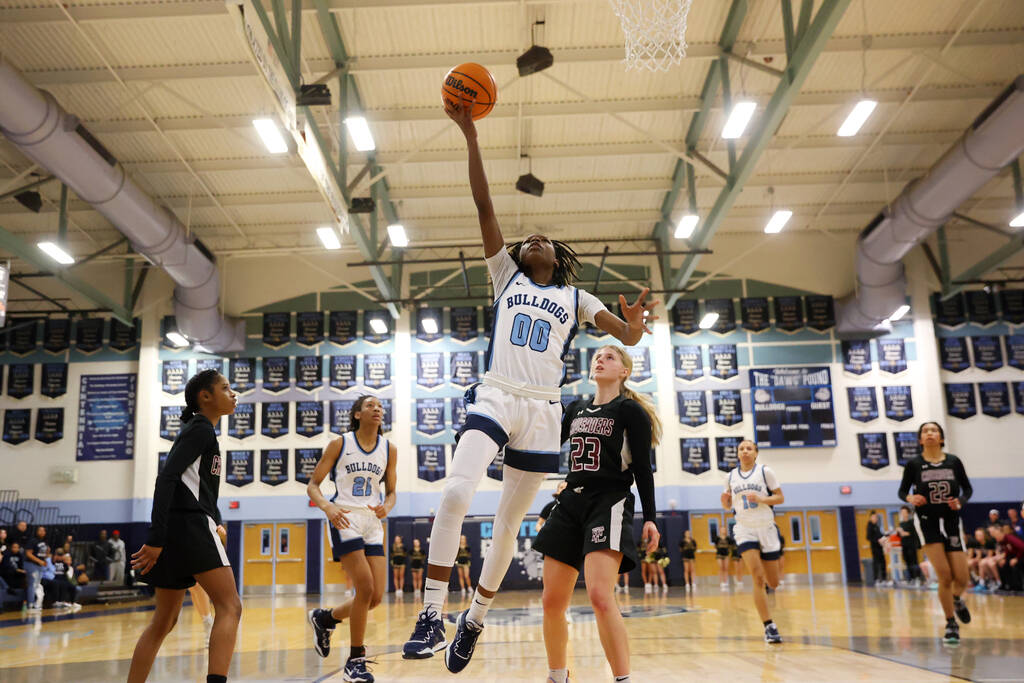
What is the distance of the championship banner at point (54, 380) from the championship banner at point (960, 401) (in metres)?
22.0

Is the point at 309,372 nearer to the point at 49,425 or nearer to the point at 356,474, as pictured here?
the point at 49,425

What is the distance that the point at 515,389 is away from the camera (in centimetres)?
401

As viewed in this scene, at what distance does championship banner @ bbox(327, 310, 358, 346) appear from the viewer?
72.7 feet

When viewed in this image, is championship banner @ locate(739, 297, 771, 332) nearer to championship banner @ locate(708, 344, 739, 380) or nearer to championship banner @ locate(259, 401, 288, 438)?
championship banner @ locate(708, 344, 739, 380)

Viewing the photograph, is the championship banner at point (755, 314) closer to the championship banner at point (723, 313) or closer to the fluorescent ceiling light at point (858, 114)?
the championship banner at point (723, 313)

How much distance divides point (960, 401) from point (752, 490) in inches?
605

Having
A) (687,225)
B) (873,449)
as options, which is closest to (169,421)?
(687,225)

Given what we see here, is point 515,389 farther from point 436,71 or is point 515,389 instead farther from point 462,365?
point 462,365

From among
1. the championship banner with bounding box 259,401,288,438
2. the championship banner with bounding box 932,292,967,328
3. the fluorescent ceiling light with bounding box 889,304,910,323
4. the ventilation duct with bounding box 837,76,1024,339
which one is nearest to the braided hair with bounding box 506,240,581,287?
the ventilation duct with bounding box 837,76,1024,339

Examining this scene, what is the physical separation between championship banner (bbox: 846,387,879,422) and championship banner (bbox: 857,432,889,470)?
435 mm

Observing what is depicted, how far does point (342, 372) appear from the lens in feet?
72.0

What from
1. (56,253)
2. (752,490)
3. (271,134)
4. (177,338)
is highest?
(271,134)

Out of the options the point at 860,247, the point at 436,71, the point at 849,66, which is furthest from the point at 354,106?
the point at 860,247

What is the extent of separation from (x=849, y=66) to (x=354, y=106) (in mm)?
8335
